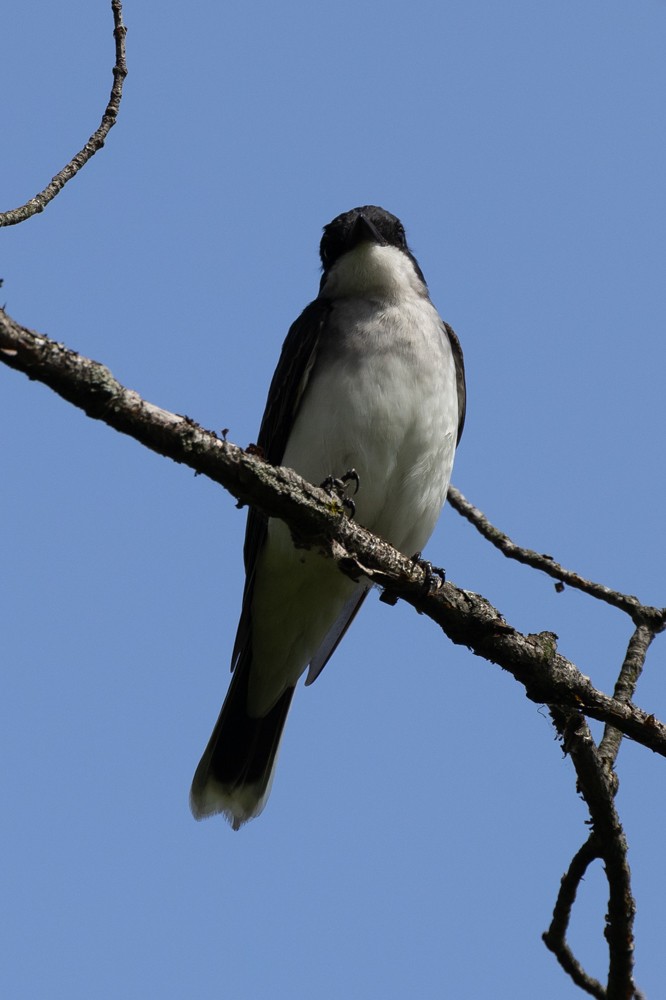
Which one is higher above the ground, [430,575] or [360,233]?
[360,233]

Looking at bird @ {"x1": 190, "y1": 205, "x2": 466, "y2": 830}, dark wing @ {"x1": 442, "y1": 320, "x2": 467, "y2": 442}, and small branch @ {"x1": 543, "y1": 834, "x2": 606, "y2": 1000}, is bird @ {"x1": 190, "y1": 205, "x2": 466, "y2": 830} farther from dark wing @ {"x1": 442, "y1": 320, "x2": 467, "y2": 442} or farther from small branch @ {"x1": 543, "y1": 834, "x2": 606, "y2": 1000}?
small branch @ {"x1": 543, "y1": 834, "x2": 606, "y2": 1000}

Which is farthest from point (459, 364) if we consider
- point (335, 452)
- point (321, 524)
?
point (321, 524)

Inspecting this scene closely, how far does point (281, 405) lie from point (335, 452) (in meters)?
0.71

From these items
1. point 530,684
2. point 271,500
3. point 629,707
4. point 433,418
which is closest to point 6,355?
point 271,500

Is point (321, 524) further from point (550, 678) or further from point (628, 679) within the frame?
point (628, 679)

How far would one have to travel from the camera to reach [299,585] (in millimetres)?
6875

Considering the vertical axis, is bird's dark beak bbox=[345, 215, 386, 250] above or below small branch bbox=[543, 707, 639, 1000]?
above

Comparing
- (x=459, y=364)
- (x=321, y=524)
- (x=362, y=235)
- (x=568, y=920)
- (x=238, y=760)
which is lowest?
(x=568, y=920)

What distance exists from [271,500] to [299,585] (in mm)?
2729

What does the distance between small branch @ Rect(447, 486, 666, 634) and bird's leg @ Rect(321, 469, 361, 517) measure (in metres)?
0.65

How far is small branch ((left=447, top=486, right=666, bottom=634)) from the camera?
5598mm

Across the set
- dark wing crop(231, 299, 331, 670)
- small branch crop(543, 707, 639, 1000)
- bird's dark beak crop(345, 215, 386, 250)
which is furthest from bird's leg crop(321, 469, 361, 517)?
bird's dark beak crop(345, 215, 386, 250)

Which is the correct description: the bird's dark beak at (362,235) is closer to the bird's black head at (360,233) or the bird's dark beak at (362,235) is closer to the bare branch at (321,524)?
the bird's black head at (360,233)

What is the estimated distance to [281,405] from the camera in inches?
275
